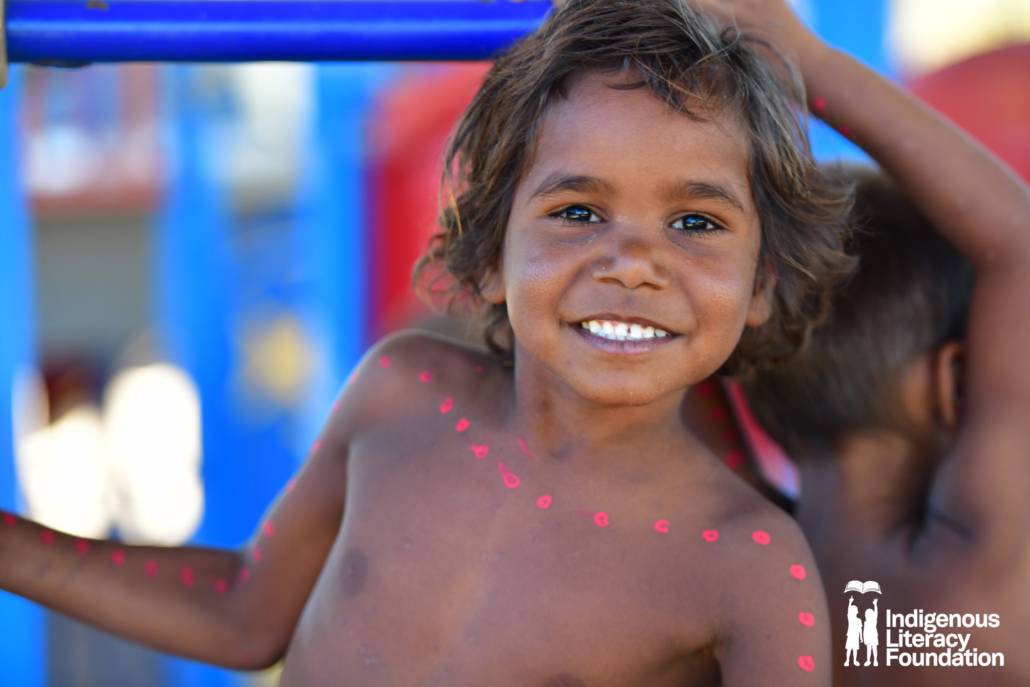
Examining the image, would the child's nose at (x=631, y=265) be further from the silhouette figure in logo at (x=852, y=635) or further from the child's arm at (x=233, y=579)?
the silhouette figure in logo at (x=852, y=635)

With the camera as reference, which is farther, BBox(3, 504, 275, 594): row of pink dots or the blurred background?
the blurred background

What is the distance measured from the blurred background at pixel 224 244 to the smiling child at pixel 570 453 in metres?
0.47

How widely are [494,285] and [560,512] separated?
10.9 inches

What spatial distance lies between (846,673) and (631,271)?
63 centimetres

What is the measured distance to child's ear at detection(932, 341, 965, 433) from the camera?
1.48m

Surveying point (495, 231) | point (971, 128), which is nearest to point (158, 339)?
point (971, 128)

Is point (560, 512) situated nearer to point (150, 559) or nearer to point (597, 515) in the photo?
point (597, 515)

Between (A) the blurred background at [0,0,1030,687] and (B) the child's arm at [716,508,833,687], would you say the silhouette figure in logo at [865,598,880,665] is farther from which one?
(A) the blurred background at [0,0,1030,687]

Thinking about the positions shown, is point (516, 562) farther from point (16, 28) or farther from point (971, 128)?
point (971, 128)

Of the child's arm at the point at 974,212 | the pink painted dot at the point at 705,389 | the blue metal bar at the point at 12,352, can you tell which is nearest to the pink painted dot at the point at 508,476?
the pink painted dot at the point at 705,389

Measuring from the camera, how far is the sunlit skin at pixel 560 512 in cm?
113

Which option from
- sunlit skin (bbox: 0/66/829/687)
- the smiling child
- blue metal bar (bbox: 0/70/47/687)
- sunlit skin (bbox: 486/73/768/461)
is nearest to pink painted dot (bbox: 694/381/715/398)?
the smiling child

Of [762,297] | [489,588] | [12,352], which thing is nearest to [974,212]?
[762,297]

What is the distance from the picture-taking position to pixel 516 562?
1.21 meters
